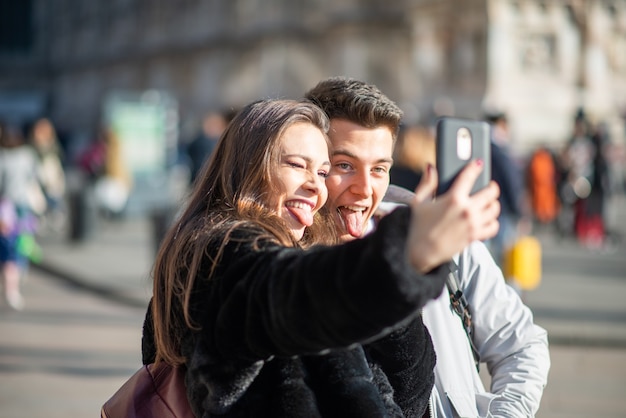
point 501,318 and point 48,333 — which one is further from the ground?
point 501,318

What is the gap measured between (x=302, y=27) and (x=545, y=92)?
12.6 metres

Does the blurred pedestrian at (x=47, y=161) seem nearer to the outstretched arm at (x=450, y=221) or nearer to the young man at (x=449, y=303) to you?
the young man at (x=449, y=303)

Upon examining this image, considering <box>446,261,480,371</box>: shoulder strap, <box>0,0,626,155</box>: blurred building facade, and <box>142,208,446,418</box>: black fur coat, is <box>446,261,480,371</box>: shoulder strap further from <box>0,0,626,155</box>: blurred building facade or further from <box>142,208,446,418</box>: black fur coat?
<box>0,0,626,155</box>: blurred building facade

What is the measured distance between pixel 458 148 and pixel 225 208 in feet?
1.89

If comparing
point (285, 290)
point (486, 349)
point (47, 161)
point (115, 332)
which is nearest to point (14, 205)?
point (115, 332)

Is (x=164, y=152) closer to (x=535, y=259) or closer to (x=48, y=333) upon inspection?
(x=48, y=333)

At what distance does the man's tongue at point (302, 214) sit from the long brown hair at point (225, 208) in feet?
0.18

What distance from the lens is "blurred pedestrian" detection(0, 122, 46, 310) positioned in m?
10.8

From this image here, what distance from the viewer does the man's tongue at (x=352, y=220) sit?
9.02 feet

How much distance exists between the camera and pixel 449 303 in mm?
2738

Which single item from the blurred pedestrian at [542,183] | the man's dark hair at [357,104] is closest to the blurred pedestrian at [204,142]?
the blurred pedestrian at [542,183]

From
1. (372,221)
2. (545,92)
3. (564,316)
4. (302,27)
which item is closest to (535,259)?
(564,316)

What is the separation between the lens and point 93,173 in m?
21.0

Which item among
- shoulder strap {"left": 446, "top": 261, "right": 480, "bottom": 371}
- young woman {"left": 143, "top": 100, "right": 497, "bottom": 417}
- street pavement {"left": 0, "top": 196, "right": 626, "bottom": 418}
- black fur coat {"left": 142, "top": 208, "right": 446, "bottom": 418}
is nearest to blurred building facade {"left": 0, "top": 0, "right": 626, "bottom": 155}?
young woman {"left": 143, "top": 100, "right": 497, "bottom": 417}
